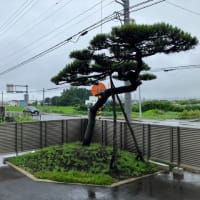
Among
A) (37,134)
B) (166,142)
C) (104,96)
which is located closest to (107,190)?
(166,142)

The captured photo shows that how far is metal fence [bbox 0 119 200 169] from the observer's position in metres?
9.15

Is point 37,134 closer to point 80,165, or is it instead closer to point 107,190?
point 80,165

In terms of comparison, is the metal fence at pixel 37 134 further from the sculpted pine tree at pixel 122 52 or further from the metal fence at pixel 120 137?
the sculpted pine tree at pixel 122 52

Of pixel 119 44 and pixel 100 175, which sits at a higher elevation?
pixel 119 44

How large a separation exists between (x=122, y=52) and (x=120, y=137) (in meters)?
3.64

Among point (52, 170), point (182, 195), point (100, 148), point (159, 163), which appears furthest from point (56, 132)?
point (182, 195)

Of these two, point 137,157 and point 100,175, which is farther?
point 137,157

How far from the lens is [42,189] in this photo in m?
7.29

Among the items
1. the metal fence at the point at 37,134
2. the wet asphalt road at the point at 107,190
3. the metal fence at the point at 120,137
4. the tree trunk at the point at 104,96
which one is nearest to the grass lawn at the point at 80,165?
the wet asphalt road at the point at 107,190

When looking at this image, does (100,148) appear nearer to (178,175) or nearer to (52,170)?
(52,170)

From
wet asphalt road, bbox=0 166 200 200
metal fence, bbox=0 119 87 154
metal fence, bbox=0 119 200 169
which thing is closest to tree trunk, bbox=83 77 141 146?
metal fence, bbox=0 119 200 169

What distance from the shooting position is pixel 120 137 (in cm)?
1148

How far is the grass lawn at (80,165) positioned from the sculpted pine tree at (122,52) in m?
1.25

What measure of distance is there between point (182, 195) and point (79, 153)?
3.88m
